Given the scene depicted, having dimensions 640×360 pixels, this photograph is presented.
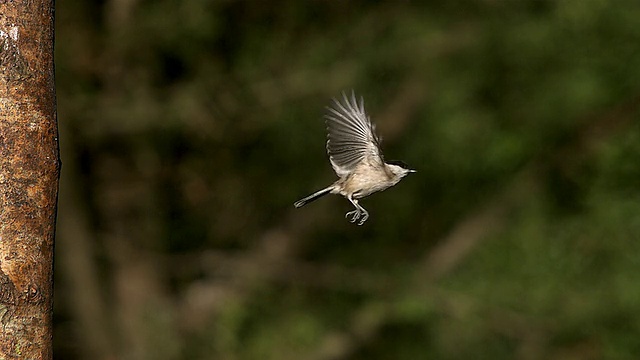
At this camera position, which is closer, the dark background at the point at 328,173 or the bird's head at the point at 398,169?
the bird's head at the point at 398,169

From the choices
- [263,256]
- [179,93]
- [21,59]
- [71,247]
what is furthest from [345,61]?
[21,59]

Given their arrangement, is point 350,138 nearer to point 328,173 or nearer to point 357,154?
point 357,154

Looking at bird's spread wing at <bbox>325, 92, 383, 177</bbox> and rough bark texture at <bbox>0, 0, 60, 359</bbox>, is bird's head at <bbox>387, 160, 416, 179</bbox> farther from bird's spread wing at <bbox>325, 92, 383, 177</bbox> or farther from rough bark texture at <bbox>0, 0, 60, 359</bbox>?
rough bark texture at <bbox>0, 0, 60, 359</bbox>

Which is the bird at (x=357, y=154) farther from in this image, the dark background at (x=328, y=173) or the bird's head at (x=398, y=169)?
the dark background at (x=328, y=173)

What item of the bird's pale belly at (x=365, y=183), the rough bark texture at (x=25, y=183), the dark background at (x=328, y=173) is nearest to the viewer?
the rough bark texture at (x=25, y=183)

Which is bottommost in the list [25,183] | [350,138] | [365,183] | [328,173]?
[328,173]

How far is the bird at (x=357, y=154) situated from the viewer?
11.3 ft

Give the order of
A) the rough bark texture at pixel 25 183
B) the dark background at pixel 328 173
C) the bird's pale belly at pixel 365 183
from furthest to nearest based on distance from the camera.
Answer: the dark background at pixel 328 173, the bird's pale belly at pixel 365 183, the rough bark texture at pixel 25 183

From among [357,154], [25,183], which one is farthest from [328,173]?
[25,183]

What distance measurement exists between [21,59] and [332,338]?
7.26 m

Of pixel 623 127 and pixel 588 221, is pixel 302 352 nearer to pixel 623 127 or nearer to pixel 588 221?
pixel 588 221

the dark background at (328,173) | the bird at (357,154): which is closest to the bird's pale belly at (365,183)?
the bird at (357,154)

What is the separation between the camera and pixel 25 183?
205 centimetres

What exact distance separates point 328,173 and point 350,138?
A: 18.6ft
